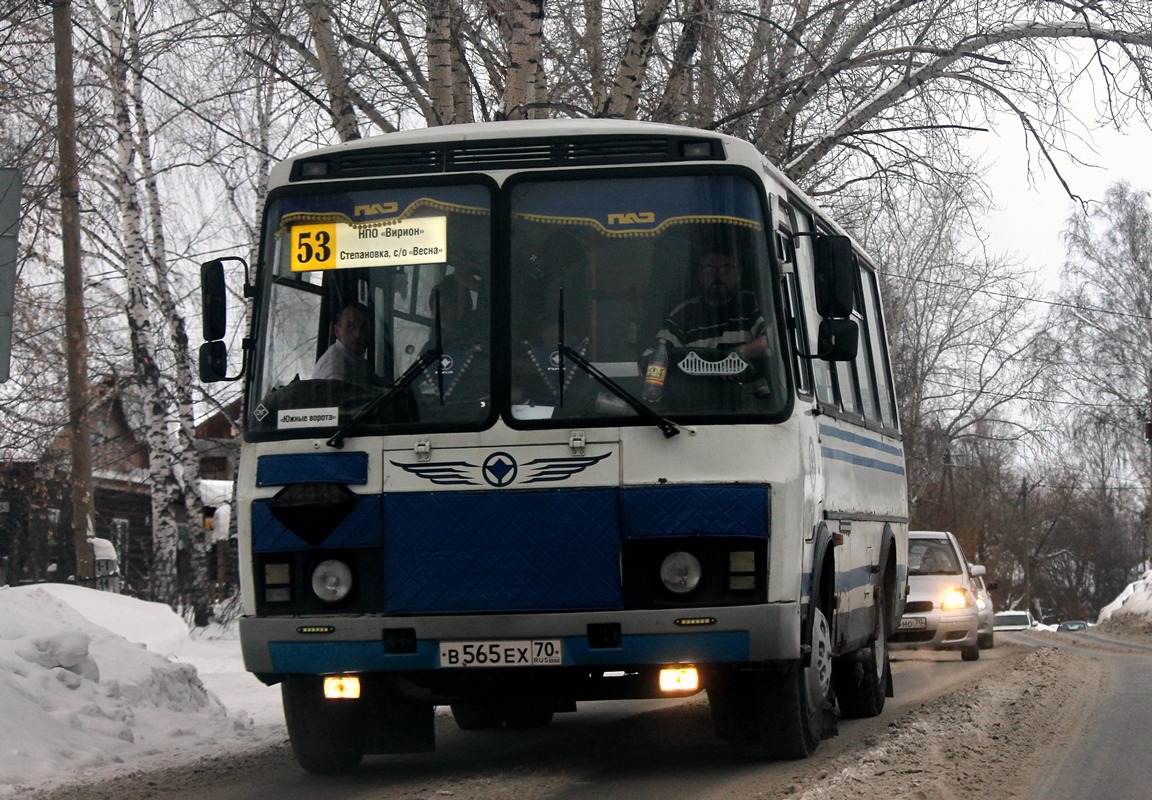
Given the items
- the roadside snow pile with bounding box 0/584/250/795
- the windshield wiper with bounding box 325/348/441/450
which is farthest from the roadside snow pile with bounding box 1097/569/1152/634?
the windshield wiper with bounding box 325/348/441/450

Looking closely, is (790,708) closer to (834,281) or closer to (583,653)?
(583,653)

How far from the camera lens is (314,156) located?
26.7ft

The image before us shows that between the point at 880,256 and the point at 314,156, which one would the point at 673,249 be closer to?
the point at 314,156

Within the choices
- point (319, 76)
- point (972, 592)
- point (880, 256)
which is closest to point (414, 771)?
point (319, 76)

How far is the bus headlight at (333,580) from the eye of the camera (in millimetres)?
7676

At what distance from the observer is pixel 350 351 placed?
7777 millimetres

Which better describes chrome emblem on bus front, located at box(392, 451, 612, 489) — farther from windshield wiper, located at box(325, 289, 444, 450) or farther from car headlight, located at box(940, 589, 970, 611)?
car headlight, located at box(940, 589, 970, 611)

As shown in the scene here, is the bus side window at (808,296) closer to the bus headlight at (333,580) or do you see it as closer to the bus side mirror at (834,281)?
the bus side mirror at (834,281)

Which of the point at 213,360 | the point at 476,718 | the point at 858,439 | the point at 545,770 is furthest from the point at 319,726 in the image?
the point at 858,439

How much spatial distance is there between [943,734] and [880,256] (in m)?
35.6

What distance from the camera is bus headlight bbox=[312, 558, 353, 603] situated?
7.68 metres

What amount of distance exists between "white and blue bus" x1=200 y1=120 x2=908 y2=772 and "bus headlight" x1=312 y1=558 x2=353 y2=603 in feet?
0.04

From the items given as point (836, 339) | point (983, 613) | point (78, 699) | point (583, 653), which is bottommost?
point (78, 699)

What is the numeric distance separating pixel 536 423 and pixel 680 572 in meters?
0.91
